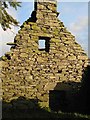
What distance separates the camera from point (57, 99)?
1675 centimetres

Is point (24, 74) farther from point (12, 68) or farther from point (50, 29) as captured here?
point (50, 29)

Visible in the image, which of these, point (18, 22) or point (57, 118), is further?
point (18, 22)

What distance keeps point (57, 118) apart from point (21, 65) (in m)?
4.33

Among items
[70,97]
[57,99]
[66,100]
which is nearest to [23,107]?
[57,99]

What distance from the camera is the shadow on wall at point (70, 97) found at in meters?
16.7

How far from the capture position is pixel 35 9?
1733 centimetres

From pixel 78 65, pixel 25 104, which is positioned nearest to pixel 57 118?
pixel 25 104

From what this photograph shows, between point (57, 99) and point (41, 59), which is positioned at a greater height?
point (41, 59)

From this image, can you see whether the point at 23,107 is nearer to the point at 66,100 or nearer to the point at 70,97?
the point at 66,100

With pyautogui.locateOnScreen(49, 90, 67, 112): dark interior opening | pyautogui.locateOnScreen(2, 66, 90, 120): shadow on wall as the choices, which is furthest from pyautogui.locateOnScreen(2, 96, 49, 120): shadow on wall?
pyautogui.locateOnScreen(49, 90, 67, 112): dark interior opening

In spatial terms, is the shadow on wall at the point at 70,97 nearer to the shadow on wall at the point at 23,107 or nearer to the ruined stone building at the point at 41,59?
the ruined stone building at the point at 41,59

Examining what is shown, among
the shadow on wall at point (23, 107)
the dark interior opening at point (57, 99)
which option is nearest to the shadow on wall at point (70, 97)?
the dark interior opening at point (57, 99)

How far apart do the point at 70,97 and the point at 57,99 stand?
2.25 feet

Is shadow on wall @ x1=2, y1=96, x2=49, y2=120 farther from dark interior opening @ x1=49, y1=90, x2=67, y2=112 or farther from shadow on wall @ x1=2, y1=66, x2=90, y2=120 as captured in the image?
dark interior opening @ x1=49, y1=90, x2=67, y2=112
